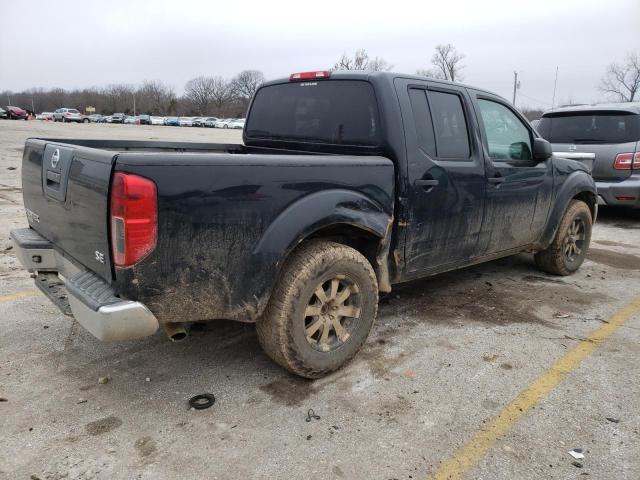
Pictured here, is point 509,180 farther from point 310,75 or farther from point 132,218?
point 132,218

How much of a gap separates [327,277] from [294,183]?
63cm

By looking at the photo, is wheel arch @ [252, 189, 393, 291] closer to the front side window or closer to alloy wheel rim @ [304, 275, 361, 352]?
alloy wheel rim @ [304, 275, 361, 352]

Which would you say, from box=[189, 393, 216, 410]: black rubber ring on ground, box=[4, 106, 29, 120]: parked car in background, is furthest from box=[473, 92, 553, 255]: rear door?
box=[4, 106, 29, 120]: parked car in background

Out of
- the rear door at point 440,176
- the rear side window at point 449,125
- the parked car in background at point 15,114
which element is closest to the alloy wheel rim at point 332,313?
the rear door at point 440,176

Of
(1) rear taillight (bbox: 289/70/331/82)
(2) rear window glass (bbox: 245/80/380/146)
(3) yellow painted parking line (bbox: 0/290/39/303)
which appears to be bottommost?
(3) yellow painted parking line (bbox: 0/290/39/303)

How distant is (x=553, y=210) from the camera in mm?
5191

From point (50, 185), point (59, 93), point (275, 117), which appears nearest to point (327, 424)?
point (50, 185)

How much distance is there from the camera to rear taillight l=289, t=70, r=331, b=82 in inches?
156

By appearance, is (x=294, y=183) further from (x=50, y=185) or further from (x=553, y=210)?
(x=553, y=210)

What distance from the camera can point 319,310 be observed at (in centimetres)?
318

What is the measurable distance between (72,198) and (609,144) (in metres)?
8.33

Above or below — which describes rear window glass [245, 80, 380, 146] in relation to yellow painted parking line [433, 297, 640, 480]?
above

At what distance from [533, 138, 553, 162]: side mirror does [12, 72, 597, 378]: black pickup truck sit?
0.04ft

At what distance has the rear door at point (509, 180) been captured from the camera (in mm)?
4320
